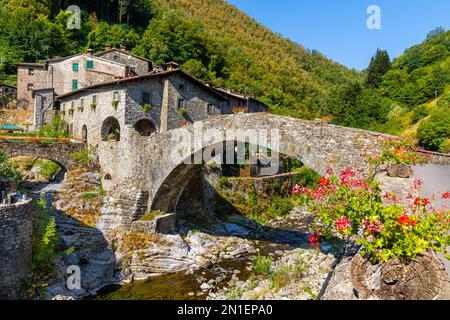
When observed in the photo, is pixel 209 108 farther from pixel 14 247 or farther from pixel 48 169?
pixel 14 247

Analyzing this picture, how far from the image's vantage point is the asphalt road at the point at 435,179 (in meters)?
6.35

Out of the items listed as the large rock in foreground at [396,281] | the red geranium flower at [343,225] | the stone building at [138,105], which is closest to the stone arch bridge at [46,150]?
the stone building at [138,105]

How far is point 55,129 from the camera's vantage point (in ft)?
89.6

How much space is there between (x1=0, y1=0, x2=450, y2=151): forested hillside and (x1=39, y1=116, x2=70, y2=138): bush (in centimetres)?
1531

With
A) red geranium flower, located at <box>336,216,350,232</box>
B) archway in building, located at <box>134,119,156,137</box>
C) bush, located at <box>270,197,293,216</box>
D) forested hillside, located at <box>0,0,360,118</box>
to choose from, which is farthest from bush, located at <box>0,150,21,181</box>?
forested hillside, located at <box>0,0,360,118</box>

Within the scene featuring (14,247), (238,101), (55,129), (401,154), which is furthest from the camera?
(238,101)

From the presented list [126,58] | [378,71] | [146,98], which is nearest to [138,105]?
[146,98]

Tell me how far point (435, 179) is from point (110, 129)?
2312 cm

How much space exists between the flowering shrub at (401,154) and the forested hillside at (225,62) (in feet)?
87.8

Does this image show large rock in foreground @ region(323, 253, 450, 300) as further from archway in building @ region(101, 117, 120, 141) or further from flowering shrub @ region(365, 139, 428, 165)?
archway in building @ region(101, 117, 120, 141)

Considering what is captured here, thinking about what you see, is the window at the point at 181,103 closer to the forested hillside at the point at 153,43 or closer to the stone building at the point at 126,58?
the stone building at the point at 126,58

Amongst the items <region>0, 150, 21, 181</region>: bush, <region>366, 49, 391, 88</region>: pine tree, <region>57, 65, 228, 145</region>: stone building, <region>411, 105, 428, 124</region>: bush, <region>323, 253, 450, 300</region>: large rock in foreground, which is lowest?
<region>323, 253, 450, 300</region>: large rock in foreground

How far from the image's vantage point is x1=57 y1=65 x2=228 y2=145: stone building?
23281 millimetres

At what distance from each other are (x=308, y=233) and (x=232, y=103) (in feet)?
62.3
